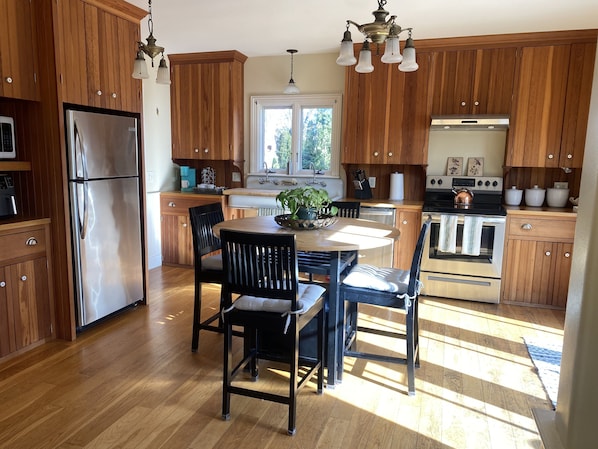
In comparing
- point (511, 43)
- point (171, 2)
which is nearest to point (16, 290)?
point (171, 2)

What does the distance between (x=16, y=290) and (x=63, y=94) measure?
4.25 ft

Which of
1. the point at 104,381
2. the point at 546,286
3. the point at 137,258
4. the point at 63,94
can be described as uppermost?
the point at 63,94

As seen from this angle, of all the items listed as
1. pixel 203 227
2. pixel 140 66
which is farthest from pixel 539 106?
pixel 140 66

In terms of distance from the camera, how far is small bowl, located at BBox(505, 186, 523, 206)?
13.9ft

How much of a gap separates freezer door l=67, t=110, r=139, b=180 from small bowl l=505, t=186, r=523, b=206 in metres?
3.45

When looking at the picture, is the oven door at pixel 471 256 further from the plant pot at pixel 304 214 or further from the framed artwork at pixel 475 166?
the plant pot at pixel 304 214

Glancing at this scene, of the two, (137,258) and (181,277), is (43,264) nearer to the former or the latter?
(137,258)

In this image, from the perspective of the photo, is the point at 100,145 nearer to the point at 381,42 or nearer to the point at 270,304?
the point at 270,304

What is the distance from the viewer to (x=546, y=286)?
12.8 feet

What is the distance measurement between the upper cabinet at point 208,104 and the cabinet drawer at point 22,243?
95.5 inches

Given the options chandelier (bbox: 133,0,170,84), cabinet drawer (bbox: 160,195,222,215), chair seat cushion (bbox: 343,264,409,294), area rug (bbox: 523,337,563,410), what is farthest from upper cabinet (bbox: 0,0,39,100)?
area rug (bbox: 523,337,563,410)

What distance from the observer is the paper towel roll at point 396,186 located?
14.8ft

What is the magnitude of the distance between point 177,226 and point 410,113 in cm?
281

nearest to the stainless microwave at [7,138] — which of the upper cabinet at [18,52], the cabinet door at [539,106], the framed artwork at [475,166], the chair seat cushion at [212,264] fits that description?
the upper cabinet at [18,52]
